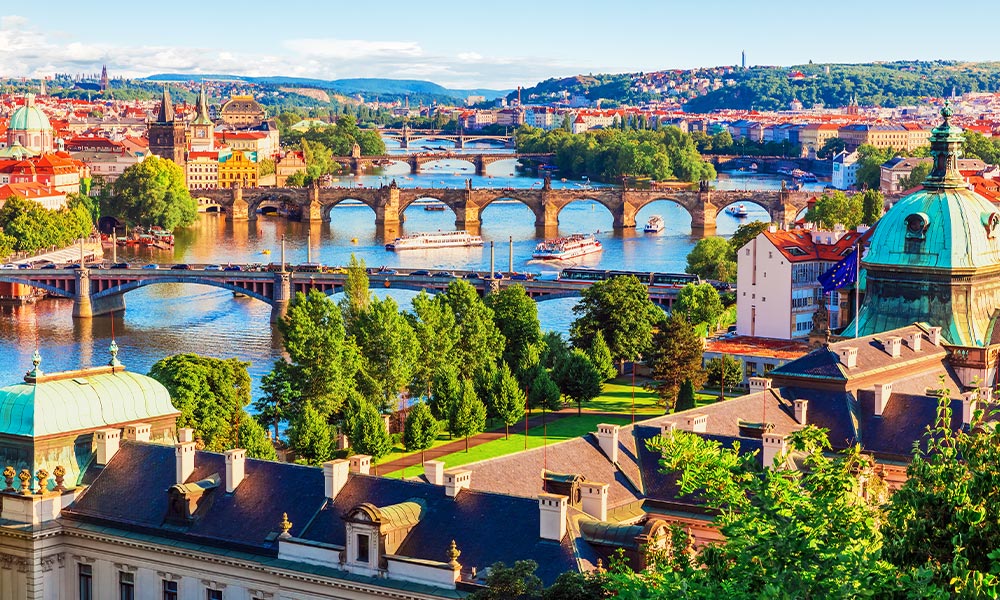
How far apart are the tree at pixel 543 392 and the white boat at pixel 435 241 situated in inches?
2223

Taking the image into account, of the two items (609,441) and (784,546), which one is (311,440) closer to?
(609,441)

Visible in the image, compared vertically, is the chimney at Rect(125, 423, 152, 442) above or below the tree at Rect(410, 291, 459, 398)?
above

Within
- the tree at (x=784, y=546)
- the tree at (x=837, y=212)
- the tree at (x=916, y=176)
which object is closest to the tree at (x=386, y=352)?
the tree at (x=784, y=546)

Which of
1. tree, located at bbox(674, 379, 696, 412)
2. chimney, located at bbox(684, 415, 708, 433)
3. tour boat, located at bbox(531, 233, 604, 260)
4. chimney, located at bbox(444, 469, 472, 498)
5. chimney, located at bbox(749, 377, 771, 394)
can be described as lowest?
tour boat, located at bbox(531, 233, 604, 260)

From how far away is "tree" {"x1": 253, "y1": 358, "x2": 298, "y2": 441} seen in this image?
163ft

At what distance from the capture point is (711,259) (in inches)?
3378

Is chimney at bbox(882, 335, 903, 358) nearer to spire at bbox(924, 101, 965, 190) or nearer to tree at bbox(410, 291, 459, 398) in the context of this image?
spire at bbox(924, 101, 965, 190)

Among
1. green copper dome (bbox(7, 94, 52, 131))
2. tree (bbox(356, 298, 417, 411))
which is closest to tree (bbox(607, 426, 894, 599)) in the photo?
tree (bbox(356, 298, 417, 411))

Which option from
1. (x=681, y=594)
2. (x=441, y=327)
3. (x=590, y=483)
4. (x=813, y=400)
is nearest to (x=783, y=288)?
(x=441, y=327)

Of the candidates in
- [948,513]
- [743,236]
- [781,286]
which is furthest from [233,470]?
[743,236]

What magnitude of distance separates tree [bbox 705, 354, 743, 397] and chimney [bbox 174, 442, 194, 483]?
28296 mm

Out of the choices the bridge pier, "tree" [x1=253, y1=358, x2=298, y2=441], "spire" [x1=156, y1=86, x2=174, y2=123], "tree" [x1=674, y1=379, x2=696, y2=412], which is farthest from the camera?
"spire" [x1=156, y1=86, x2=174, y2=123]

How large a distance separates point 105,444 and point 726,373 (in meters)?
29.0

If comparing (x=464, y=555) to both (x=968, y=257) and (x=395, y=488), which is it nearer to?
(x=395, y=488)
